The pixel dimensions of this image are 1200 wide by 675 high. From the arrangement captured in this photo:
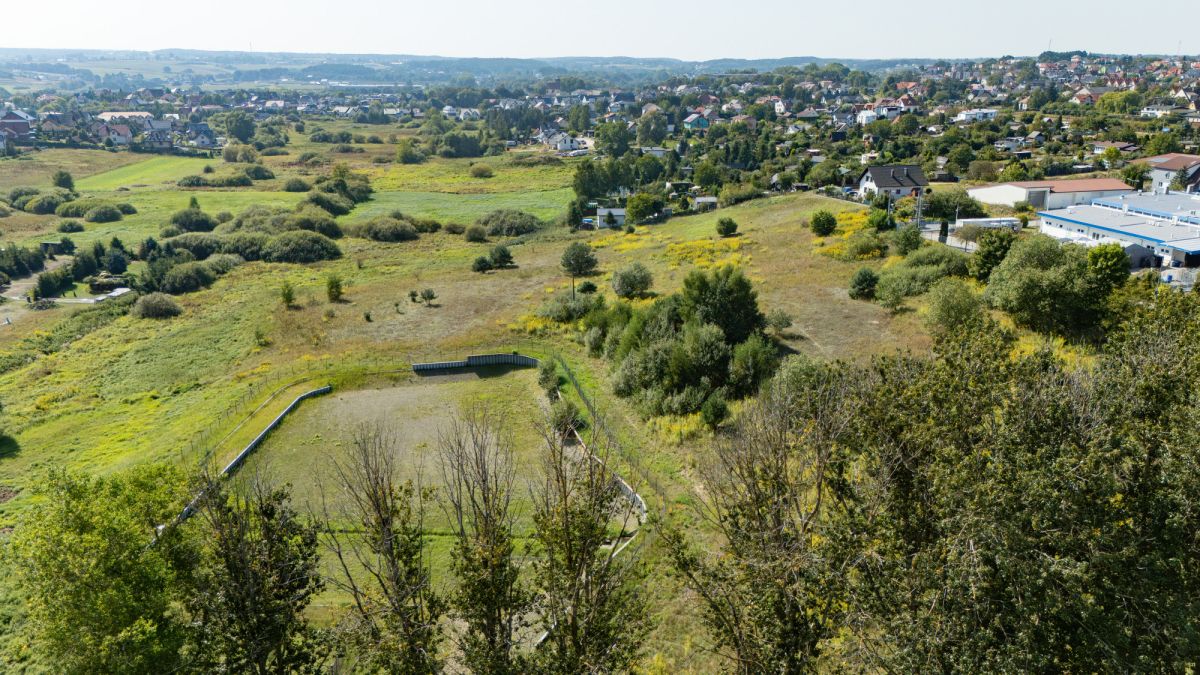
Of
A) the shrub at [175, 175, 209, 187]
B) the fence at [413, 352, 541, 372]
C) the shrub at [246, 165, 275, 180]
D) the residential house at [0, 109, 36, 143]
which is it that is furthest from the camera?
the residential house at [0, 109, 36, 143]

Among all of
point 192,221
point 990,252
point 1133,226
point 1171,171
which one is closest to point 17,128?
point 192,221

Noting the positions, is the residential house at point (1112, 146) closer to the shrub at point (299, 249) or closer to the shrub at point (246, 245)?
the shrub at point (299, 249)

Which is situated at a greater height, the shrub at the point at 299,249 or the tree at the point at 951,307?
the tree at the point at 951,307

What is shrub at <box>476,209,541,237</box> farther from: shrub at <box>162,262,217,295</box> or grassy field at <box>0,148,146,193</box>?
grassy field at <box>0,148,146,193</box>

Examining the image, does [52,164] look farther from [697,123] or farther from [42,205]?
[697,123]

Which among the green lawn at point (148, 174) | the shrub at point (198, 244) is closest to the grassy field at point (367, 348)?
the shrub at point (198, 244)

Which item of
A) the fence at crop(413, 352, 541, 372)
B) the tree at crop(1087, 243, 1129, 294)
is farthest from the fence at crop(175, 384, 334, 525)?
the tree at crop(1087, 243, 1129, 294)
